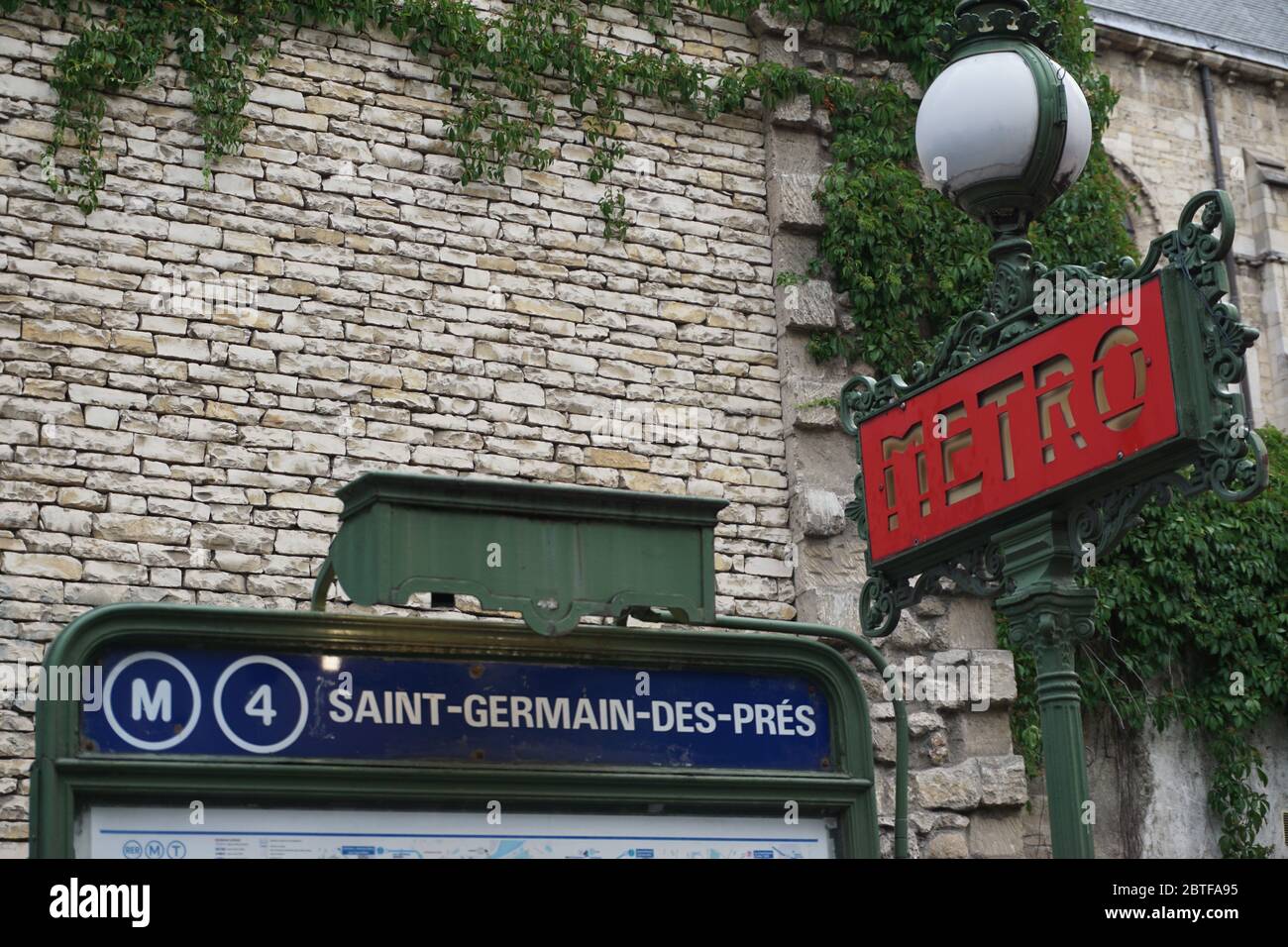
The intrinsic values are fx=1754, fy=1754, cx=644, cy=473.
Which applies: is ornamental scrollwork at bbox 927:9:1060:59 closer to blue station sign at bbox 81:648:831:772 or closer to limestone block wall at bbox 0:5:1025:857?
blue station sign at bbox 81:648:831:772

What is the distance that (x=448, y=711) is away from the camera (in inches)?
131

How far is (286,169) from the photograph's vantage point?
9.66 meters

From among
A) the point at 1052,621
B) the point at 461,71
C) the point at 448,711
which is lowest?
the point at 448,711

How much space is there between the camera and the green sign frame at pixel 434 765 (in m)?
3.02

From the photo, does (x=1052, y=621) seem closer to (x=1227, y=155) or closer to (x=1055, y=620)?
(x=1055, y=620)

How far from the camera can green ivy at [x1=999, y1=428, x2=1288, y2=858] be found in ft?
38.1

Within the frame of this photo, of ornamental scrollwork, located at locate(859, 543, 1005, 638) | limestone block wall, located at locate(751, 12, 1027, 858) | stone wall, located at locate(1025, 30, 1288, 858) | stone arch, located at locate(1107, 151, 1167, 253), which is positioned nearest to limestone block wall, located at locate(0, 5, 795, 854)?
limestone block wall, located at locate(751, 12, 1027, 858)

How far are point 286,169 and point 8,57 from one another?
4.98ft

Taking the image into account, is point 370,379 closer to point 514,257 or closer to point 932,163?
point 514,257

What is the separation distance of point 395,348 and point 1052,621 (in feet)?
18.6

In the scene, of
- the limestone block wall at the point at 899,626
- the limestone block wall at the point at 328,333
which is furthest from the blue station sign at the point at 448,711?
the limestone block wall at the point at 899,626

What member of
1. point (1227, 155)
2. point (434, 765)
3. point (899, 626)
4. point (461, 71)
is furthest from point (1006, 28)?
point (1227, 155)

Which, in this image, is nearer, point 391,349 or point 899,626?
point 391,349
